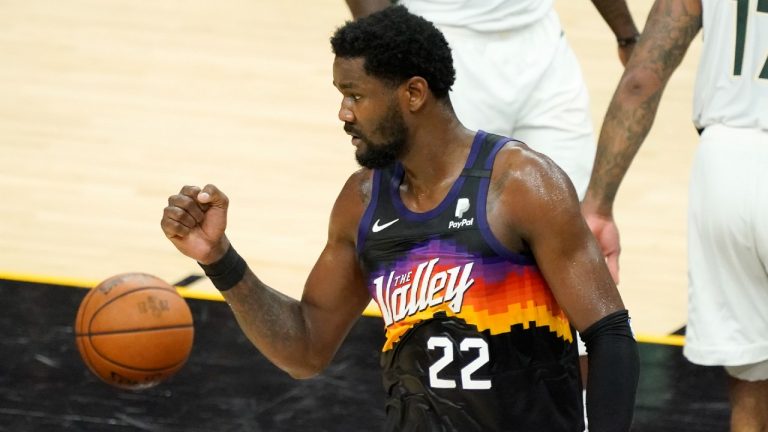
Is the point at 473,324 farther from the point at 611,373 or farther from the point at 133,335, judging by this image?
the point at 133,335

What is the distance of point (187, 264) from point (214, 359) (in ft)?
4.11

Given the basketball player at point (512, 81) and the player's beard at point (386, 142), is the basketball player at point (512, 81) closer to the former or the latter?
the basketball player at point (512, 81)

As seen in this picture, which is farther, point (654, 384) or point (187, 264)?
point (187, 264)

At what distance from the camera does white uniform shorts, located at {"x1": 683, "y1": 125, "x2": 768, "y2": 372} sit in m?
4.61

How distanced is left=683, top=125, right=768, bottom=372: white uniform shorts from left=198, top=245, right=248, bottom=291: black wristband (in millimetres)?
1492

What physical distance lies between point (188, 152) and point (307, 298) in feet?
16.7

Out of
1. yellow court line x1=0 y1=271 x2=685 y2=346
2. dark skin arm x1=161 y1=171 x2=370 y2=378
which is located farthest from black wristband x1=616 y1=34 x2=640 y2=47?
dark skin arm x1=161 y1=171 x2=370 y2=378

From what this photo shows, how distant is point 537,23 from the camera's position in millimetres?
5555

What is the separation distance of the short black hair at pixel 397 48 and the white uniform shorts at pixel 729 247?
117cm

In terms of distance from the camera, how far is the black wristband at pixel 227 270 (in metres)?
3.97

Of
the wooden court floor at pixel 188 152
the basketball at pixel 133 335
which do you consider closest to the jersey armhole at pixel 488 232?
the basketball at pixel 133 335

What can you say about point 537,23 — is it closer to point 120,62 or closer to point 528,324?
point 528,324

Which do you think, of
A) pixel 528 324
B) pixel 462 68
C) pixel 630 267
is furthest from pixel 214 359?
pixel 528 324

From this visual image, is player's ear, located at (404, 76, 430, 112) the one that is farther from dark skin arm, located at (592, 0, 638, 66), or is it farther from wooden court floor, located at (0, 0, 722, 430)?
dark skin arm, located at (592, 0, 638, 66)
